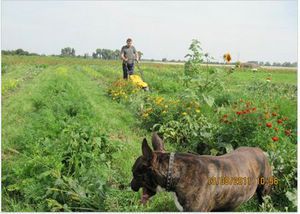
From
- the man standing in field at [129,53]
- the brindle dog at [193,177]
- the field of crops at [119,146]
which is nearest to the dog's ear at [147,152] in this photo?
the brindle dog at [193,177]

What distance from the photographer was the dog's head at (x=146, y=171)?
3182 mm

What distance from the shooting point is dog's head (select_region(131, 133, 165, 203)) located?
3.18m

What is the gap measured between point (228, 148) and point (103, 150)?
1766mm

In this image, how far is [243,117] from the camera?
552cm

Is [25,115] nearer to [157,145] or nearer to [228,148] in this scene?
[228,148]

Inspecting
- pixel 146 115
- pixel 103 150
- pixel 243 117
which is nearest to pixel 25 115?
pixel 146 115

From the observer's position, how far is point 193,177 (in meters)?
3.19

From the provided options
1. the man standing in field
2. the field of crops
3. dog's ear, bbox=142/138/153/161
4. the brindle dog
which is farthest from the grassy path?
the man standing in field
